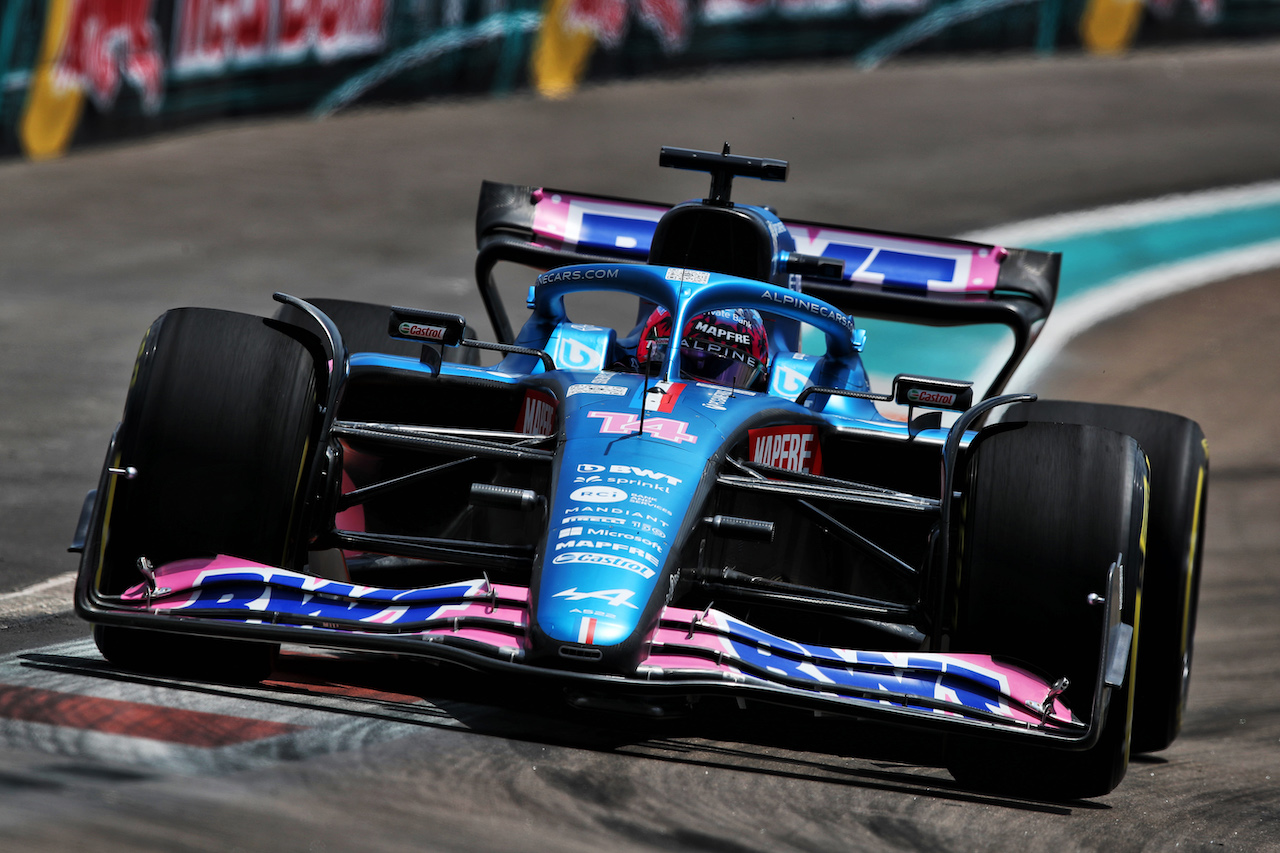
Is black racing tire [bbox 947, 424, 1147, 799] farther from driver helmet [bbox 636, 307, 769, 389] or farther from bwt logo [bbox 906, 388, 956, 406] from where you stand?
driver helmet [bbox 636, 307, 769, 389]

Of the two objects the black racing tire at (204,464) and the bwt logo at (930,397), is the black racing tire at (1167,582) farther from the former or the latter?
the black racing tire at (204,464)

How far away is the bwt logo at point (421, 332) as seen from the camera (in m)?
6.01

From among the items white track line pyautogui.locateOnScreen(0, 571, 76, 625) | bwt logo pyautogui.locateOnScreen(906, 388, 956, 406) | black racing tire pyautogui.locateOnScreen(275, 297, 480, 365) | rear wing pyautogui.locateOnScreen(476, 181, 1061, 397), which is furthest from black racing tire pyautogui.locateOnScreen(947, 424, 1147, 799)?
white track line pyautogui.locateOnScreen(0, 571, 76, 625)

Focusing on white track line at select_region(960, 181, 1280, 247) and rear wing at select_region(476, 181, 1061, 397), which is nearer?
rear wing at select_region(476, 181, 1061, 397)

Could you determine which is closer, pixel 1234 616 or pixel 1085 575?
pixel 1085 575

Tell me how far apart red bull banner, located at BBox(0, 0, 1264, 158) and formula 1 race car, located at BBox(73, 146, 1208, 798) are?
11.3 m

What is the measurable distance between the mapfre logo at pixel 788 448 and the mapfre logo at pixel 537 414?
73cm

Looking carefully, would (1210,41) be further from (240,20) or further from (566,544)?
(566,544)

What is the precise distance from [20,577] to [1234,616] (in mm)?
5958

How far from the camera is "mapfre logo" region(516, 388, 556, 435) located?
238 inches

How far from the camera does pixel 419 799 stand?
164 inches

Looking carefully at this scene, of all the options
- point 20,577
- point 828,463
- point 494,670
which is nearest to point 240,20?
point 20,577

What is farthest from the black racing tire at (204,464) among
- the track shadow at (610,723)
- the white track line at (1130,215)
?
the white track line at (1130,215)

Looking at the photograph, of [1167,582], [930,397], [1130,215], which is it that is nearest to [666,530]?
[930,397]
